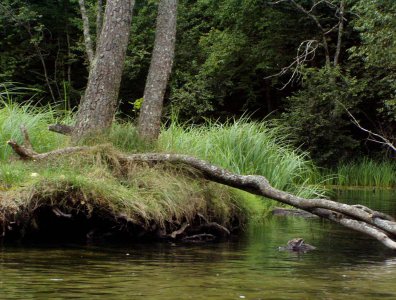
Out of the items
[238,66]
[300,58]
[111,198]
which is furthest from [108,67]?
[238,66]

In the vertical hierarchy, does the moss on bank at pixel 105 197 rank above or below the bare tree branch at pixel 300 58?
below

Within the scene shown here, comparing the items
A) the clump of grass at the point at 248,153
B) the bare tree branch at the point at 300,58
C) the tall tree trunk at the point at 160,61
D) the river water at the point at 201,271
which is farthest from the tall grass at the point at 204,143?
the bare tree branch at the point at 300,58

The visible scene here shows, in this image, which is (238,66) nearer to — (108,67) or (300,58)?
Answer: (300,58)

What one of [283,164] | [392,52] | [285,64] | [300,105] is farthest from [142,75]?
[283,164]

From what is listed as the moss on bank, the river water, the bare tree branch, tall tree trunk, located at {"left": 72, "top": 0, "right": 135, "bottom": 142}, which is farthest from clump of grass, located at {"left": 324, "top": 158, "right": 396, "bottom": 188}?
the river water

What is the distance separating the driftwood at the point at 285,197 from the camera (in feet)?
24.3

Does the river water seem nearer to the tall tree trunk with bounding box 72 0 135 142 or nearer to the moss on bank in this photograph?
the moss on bank

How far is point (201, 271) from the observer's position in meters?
6.19

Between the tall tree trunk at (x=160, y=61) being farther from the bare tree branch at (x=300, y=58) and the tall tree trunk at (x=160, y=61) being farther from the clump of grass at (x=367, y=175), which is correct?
the bare tree branch at (x=300, y=58)

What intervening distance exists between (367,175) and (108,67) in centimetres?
1405

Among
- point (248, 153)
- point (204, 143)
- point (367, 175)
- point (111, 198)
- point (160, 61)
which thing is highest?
point (160, 61)

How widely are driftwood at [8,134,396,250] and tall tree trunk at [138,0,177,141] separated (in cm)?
274

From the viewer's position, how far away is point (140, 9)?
1148 inches

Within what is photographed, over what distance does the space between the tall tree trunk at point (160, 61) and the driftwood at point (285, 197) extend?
8.98 feet
